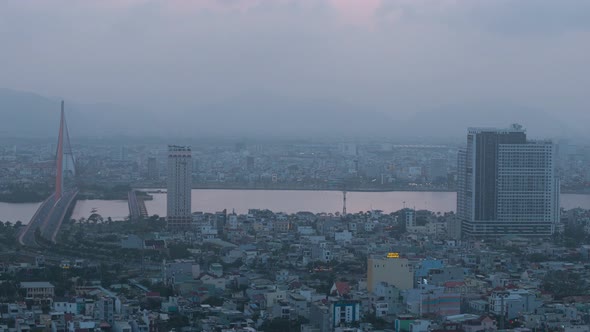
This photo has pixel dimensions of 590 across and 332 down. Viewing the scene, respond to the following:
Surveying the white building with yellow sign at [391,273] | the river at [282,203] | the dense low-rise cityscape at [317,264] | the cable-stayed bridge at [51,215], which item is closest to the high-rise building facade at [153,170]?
the cable-stayed bridge at [51,215]

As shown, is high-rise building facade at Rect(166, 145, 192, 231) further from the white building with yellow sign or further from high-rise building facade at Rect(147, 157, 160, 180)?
high-rise building facade at Rect(147, 157, 160, 180)

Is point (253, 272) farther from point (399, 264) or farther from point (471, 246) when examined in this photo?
point (471, 246)

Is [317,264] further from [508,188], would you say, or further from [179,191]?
[179,191]

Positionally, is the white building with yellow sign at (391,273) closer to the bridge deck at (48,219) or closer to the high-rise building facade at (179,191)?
the bridge deck at (48,219)

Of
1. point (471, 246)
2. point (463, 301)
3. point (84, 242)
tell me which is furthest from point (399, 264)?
point (84, 242)

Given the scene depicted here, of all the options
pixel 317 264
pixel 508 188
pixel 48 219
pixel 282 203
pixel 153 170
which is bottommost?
pixel 317 264

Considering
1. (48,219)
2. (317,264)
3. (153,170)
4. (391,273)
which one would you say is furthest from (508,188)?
(153,170)

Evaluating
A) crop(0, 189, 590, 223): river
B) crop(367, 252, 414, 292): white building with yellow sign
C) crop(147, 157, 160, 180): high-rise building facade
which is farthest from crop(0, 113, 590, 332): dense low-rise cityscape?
crop(147, 157, 160, 180): high-rise building facade
